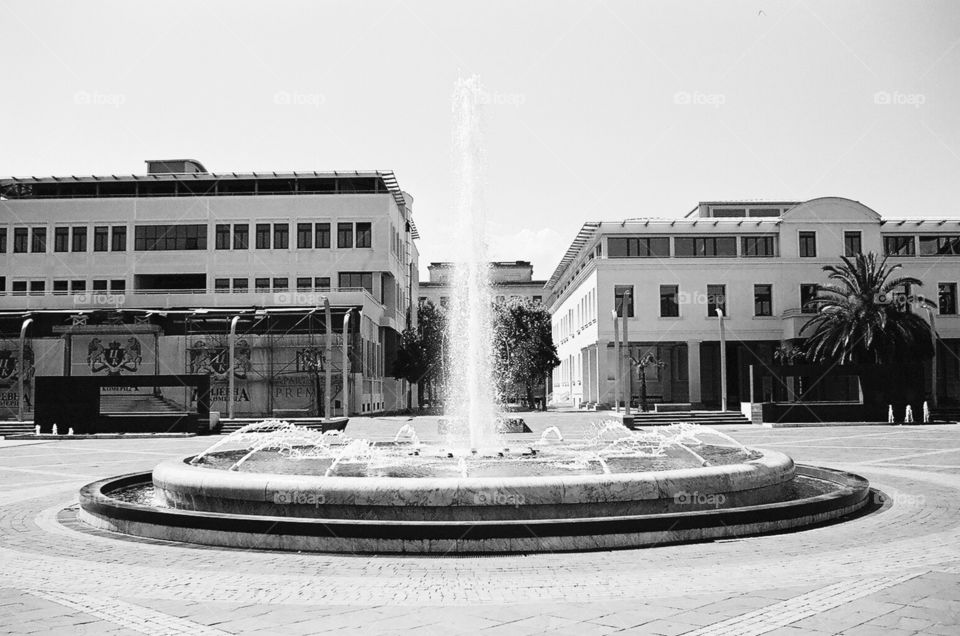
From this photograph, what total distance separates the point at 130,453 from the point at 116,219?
38.1 m

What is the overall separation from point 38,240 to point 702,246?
138ft

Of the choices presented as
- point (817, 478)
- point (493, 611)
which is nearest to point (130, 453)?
point (817, 478)

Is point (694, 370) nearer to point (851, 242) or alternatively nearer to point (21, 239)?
point (851, 242)

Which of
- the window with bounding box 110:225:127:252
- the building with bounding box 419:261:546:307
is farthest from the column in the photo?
the building with bounding box 419:261:546:307

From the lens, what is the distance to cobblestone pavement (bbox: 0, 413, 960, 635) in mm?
5754

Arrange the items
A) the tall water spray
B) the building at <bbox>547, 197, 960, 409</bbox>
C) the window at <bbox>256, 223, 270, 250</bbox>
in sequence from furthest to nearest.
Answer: the window at <bbox>256, 223, 270, 250</bbox> → the building at <bbox>547, 197, 960, 409</bbox> → the tall water spray

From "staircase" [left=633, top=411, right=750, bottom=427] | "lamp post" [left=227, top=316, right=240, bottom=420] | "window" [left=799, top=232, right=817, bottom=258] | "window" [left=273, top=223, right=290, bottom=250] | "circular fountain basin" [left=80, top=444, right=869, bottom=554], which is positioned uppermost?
"window" [left=273, top=223, right=290, bottom=250]

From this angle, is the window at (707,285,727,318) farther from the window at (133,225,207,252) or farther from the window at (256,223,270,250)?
the window at (133,225,207,252)

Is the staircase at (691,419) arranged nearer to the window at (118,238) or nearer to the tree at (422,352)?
the tree at (422,352)

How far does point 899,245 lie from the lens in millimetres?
51906

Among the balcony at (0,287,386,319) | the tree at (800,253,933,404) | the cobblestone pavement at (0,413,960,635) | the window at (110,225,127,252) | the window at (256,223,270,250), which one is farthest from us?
the window at (110,225,127,252)

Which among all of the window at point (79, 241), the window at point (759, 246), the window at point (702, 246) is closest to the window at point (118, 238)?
the window at point (79, 241)

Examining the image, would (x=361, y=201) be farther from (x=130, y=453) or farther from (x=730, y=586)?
(x=730, y=586)

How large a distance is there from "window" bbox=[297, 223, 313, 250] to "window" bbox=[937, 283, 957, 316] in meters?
38.5
